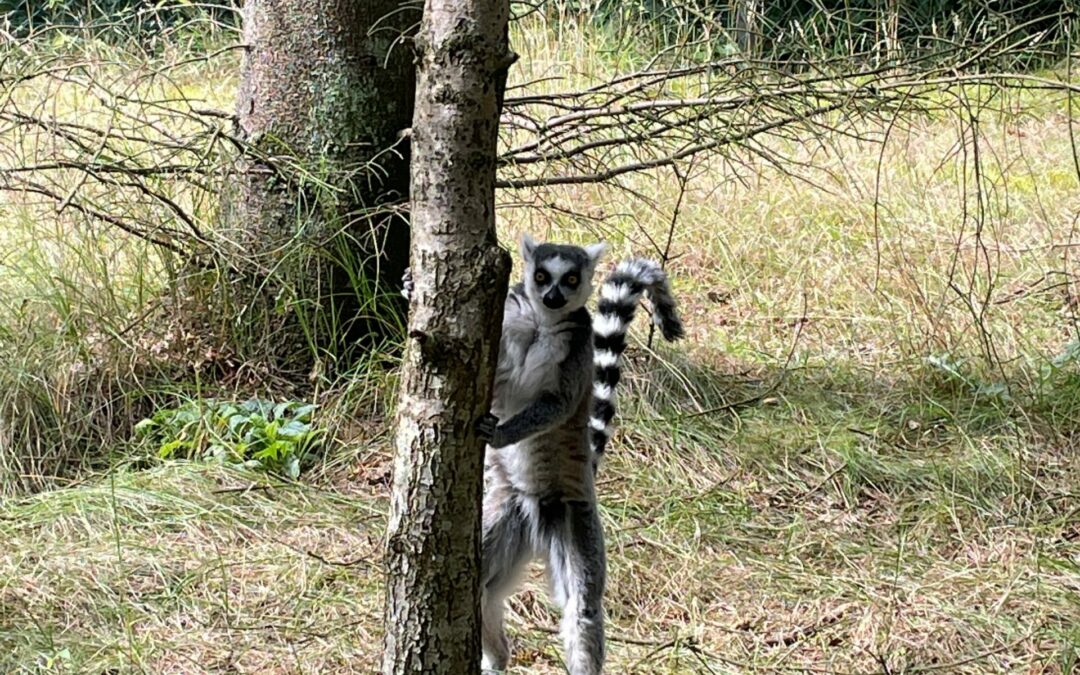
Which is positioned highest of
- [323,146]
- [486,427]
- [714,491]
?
[323,146]

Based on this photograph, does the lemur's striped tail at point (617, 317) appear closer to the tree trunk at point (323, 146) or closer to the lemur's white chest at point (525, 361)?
the lemur's white chest at point (525, 361)

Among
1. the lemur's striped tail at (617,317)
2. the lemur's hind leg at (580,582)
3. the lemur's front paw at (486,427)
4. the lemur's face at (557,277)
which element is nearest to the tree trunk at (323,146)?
the lemur's striped tail at (617,317)

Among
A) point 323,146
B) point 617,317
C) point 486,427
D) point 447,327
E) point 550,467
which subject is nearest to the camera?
point 447,327

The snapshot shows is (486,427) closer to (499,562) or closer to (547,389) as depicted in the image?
(547,389)

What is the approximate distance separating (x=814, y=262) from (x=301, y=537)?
3010 mm

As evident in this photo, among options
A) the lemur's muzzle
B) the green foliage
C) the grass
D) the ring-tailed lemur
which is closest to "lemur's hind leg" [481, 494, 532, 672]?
the ring-tailed lemur

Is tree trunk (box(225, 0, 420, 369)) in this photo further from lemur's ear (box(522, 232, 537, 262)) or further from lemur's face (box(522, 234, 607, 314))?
lemur's face (box(522, 234, 607, 314))

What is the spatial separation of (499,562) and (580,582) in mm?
212

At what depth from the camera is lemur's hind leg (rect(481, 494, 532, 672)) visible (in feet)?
10.2

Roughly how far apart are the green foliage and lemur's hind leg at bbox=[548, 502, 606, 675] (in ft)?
4.20

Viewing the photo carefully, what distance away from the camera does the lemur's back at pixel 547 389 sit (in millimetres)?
3156

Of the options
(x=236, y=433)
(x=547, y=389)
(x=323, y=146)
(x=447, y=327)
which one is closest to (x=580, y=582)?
(x=547, y=389)

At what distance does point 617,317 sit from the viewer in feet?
12.2

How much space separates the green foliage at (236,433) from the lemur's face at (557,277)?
1.22m
